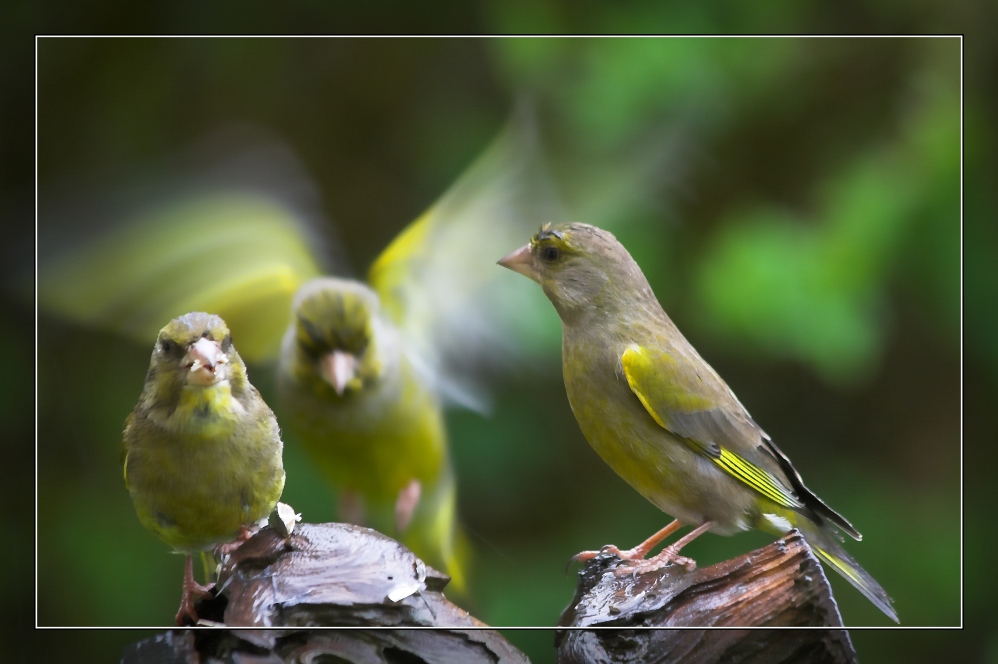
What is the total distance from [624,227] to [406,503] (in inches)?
21.5

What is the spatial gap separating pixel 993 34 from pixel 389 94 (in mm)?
1016

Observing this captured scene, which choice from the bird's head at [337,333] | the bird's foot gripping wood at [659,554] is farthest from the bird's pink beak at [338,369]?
the bird's foot gripping wood at [659,554]

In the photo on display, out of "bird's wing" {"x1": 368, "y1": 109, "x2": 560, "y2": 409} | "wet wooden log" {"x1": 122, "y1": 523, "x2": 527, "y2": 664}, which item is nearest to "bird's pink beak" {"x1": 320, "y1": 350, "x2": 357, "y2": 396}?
"bird's wing" {"x1": 368, "y1": 109, "x2": 560, "y2": 409}

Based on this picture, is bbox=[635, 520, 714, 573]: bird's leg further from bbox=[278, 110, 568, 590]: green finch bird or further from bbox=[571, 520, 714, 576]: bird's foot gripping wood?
bbox=[278, 110, 568, 590]: green finch bird

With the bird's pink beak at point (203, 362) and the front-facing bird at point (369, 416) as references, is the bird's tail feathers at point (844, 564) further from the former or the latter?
the bird's pink beak at point (203, 362)

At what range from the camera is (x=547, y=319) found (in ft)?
5.34

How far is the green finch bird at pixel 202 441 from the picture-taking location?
146 centimetres

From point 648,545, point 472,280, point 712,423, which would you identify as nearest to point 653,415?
point 712,423

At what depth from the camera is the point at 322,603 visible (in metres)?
1.50

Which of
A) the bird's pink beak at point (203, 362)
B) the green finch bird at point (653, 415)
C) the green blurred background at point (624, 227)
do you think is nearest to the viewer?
the bird's pink beak at point (203, 362)

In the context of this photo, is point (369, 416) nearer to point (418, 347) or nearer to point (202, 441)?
point (418, 347)

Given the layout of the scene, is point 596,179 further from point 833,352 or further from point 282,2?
point 282,2

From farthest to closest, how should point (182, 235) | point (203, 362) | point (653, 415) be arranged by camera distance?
point (182, 235) → point (653, 415) → point (203, 362)

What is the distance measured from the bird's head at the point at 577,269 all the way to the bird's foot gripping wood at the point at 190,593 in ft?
2.16
